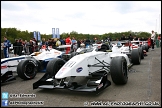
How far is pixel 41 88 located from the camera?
202 inches

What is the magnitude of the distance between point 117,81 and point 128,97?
0.89 m

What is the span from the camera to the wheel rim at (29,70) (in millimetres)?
6967

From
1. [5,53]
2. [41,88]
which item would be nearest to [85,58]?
[41,88]

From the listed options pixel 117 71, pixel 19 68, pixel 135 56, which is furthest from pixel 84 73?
pixel 135 56

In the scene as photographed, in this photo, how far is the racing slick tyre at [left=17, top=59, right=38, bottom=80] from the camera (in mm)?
6711

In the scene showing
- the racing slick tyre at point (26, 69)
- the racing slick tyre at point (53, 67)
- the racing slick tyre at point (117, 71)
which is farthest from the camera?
the racing slick tyre at point (26, 69)

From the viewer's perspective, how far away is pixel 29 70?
7.16m

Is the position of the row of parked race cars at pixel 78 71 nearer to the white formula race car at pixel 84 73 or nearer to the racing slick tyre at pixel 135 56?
the white formula race car at pixel 84 73

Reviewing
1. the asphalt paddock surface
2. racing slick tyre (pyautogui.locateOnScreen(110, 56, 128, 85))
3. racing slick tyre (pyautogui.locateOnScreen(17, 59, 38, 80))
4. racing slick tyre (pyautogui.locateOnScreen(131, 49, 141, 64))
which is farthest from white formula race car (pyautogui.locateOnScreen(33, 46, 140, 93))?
racing slick tyre (pyautogui.locateOnScreen(131, 49, 141, 64))

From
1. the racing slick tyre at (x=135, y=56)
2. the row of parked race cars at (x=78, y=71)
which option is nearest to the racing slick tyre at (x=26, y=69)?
the row of parked race cars at (x=78, y=71)

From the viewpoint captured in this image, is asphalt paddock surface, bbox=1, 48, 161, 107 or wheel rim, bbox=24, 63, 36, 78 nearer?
asphalt paddock surface, bbox=1, 48, 161, 107

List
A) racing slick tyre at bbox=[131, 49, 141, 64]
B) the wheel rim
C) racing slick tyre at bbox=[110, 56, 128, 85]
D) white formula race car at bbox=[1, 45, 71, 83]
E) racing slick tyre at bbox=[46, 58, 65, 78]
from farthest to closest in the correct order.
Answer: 1. racing slick tyre at bbox=[131, 49, 141, 64]
2. the wheel rim
3. white formula race car at bbox=[1, 45, 71, 83]
4. racing slick tyre at bbox=[46, 58, 65, 78]
5. racing slick tyre at bbox=[110, 56, 128, 85]

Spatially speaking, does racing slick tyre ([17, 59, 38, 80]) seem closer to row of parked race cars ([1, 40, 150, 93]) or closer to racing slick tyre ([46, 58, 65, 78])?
row of parked race cars ([1, 40, 150, 93])

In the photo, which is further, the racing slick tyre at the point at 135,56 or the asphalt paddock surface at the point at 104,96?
the racing slick tyre at the point at 135,56
